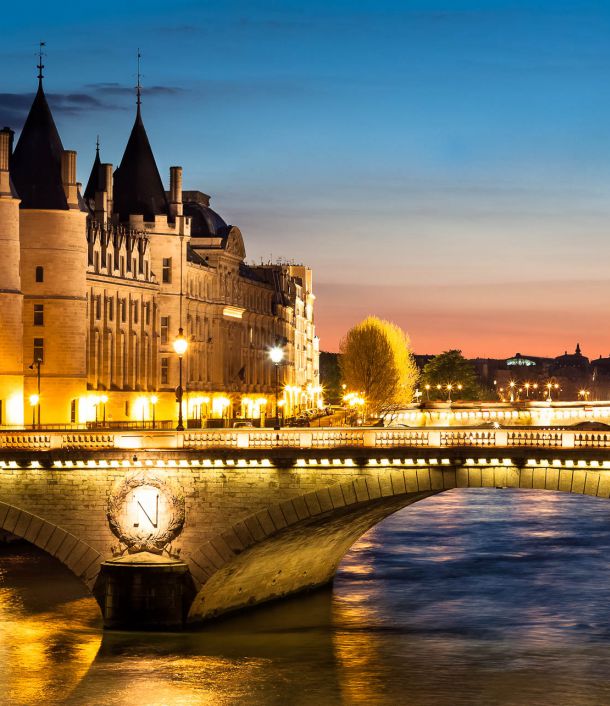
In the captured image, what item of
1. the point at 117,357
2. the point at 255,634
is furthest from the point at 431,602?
the point at 117,357

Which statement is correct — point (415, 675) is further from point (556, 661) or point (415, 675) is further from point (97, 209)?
point (97, 209)

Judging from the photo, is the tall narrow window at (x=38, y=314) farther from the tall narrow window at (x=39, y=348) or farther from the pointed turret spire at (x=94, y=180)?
the pointed turret spire at (x=94, y=180)

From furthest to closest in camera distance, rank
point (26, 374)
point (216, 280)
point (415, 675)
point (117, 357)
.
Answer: point (216, 280), point (117, 357), point (26, 374), point (415, 675)

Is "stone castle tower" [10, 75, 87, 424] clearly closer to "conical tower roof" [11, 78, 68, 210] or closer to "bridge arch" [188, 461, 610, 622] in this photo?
"conical tower roof" [11, 78, 68, 210]

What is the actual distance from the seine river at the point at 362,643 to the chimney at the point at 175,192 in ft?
170

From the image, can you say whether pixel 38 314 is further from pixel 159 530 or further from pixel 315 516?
pixel 315 516

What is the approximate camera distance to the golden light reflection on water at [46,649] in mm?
→ 50188

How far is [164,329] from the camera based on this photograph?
5074 inches

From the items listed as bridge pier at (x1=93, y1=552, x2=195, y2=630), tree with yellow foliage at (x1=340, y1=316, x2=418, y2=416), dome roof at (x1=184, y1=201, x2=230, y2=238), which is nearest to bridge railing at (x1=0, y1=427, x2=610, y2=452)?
bridge pier at (x1=93, y1=552, x2=195, y2=630)

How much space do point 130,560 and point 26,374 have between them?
45075 mm

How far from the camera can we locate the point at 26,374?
3863 inches

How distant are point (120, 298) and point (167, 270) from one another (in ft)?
37.6

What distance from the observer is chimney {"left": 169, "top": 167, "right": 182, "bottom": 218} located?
126 meters

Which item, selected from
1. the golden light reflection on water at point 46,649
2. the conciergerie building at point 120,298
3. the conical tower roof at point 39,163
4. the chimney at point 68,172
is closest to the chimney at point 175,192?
the conciergerie building at point 120,298
